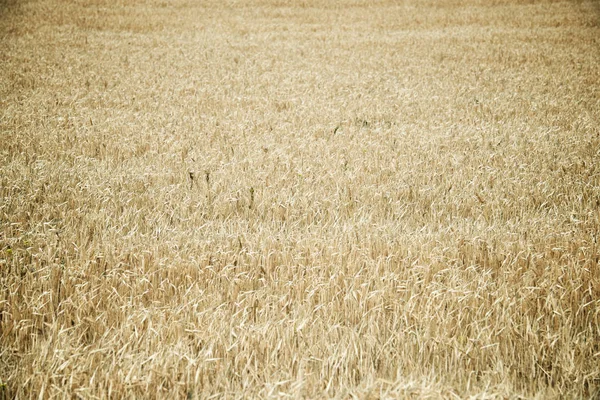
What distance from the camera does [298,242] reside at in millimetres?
3006

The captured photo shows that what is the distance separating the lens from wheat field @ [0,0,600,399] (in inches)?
74.0

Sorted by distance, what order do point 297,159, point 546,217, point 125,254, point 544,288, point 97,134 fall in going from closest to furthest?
point 544,288 < point 125,254 < point 546,217 < point 297,159 < point 97,134

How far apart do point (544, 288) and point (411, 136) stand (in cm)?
392

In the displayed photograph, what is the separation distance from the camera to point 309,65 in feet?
41.2

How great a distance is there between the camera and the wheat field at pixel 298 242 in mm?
1880

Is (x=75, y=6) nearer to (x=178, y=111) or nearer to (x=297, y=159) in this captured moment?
(x=178, y=111)

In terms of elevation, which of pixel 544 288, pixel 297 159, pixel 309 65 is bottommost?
pixel 544 288

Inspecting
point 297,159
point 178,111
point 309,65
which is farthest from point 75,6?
point 297,159

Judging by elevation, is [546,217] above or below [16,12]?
below

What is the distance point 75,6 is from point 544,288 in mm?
29616

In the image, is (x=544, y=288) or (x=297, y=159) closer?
(x=544, y=288)

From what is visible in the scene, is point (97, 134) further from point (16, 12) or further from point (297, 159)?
point (16, 12)

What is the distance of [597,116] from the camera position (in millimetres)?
7051

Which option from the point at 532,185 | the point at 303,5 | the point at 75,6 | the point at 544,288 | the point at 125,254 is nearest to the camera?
the point at 544,288
